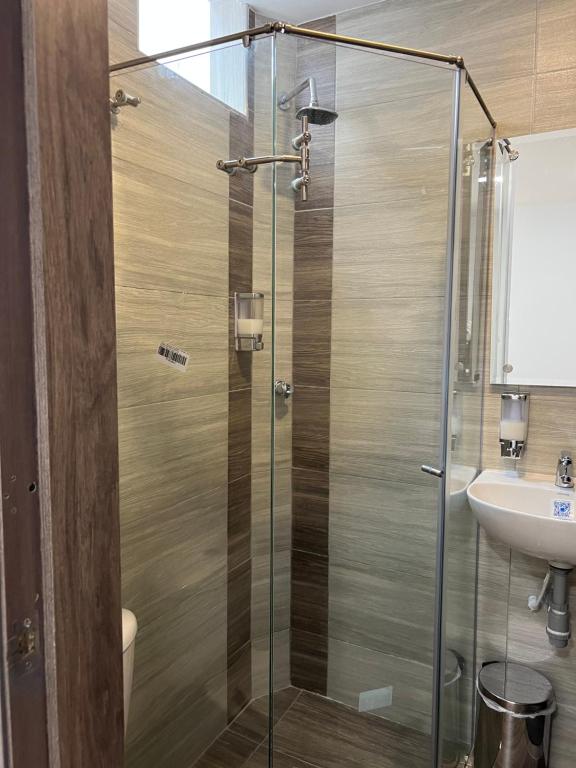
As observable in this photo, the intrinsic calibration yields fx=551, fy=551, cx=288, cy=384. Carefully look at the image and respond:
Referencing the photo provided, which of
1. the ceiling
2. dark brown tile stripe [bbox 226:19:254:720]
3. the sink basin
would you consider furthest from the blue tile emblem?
the ceiling

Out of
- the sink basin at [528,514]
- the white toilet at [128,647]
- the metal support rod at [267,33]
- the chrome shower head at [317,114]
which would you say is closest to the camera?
the white toilet at [128,647]

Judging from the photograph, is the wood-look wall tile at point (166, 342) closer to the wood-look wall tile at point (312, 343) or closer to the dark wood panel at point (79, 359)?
the wood-look wall tile at point (312, 343)

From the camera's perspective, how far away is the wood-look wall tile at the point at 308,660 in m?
1.87

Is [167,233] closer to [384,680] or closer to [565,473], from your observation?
[565,473]

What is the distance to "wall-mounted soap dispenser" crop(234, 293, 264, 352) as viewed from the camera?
1.63 m

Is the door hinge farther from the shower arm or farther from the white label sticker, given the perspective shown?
the white label sticker

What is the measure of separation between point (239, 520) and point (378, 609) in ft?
1.96

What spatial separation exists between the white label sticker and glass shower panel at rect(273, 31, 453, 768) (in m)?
0.37

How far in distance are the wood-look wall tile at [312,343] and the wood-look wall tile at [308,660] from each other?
850 millimetres

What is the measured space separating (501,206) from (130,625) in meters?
1.69

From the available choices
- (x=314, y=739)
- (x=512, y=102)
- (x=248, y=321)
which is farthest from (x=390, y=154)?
(x=314, y=739)

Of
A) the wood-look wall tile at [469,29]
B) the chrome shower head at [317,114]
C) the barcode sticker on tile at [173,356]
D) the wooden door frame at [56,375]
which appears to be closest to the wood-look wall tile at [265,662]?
the barcode sticker on tile at [173,356]

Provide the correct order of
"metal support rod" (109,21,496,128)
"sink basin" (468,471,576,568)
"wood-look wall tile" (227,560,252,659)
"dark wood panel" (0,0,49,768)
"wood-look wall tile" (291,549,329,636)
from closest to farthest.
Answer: "dark wood panel" (0,0,49,768), "metal support rod" (109,21,496,128), "sink basin" (468,471,576,568), "wood-look wall tile" (227,560,252,659), "wood-look wall tile" (291,549,329,636)

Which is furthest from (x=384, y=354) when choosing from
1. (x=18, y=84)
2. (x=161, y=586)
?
(x=18, y=84)
